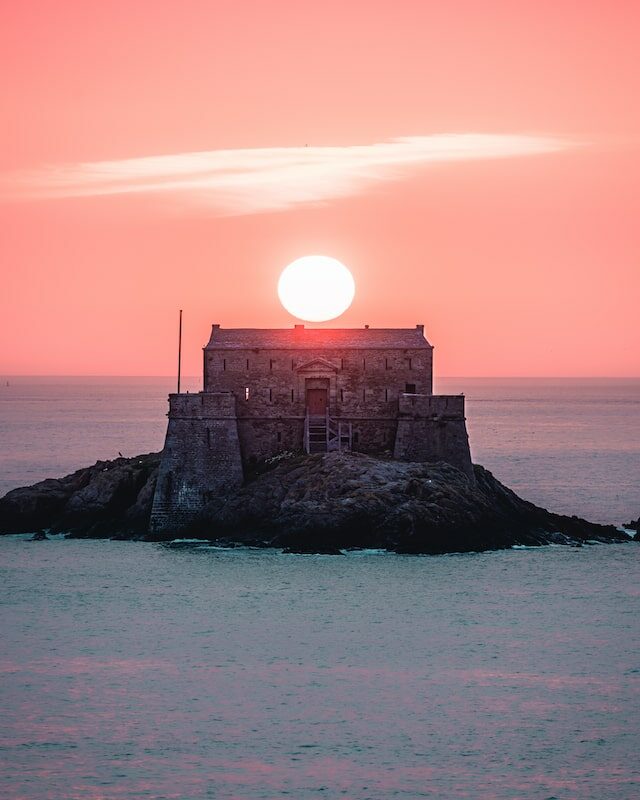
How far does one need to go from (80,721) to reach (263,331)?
1213 inches

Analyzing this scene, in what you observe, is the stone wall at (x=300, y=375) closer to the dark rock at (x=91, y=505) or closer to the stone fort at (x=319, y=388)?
the stone fort at (x=319, y=388)

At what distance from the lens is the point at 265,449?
190 ft

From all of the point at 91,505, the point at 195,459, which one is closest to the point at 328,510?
the point at 195,459

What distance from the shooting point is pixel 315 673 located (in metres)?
34.6

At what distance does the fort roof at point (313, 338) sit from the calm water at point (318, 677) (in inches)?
429

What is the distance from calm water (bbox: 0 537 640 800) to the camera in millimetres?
27391

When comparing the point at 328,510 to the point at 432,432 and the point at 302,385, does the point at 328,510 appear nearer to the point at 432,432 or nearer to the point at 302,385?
the point at 432,432

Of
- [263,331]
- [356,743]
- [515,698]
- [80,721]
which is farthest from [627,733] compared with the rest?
[263,331]

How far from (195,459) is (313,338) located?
772 cm

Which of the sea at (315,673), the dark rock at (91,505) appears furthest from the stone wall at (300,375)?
the sea at (315,673)

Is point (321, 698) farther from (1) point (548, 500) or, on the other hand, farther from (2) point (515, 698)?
(1) point (548, 500)

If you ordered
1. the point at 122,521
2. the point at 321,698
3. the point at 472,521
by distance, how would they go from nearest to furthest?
the point at 321,698
the point at 472,521
the point at 122,521

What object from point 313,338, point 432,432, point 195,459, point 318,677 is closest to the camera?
point 318,677

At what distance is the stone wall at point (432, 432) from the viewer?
5653cm
